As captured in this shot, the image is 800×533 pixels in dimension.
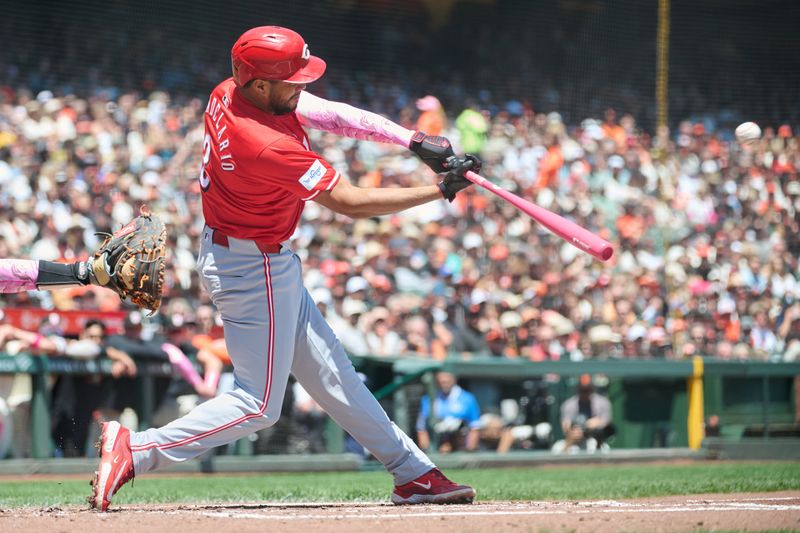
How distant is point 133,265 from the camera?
4.11 meters

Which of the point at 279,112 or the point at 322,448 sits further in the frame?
the point at 322,448

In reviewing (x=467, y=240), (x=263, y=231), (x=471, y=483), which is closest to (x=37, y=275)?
(x=263, y=231)

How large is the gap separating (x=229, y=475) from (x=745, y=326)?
20.9ft

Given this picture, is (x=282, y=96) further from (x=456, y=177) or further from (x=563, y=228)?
(x=563, y=228)


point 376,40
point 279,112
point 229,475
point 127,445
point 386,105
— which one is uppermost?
point 376,40

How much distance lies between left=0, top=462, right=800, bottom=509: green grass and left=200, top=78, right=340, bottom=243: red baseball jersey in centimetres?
141

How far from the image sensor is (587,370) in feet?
28.8

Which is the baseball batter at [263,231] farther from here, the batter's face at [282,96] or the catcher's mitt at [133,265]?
the catcher's mitt at [133,265]

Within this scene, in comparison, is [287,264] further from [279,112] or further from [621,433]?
[621,433]

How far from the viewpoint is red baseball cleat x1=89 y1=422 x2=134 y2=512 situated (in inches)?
153

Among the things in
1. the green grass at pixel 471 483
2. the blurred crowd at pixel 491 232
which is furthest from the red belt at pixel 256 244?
the blurred crowd at pixel 491 232

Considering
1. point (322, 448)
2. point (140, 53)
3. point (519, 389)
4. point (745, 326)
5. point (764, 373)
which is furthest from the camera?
point (140, 53)

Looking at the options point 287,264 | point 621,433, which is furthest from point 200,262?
point 621,433

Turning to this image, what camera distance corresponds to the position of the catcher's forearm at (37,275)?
4125 mm
